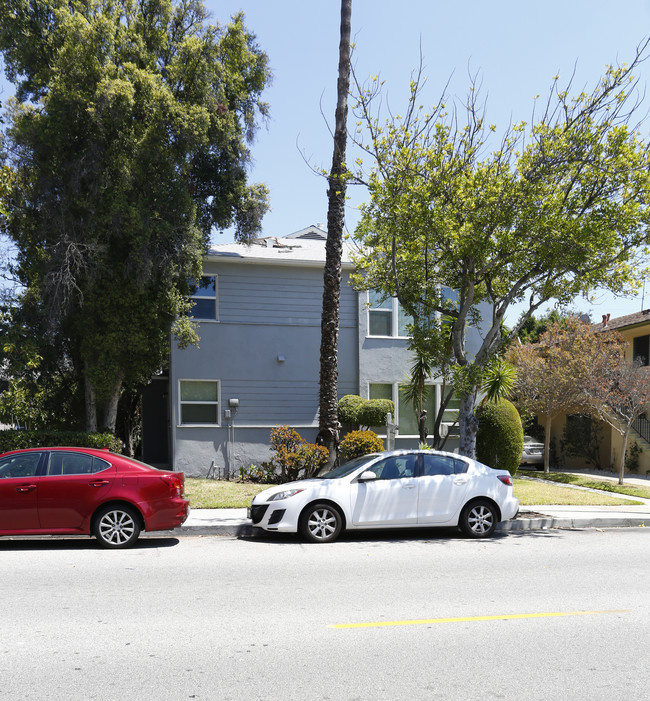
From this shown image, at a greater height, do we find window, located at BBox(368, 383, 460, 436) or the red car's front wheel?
window, located at BBox(368, 383, 460, 436)

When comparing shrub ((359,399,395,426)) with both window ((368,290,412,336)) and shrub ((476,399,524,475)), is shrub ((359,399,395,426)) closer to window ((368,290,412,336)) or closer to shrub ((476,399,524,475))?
window ((368,290,412,336))

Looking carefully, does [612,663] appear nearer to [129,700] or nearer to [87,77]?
[129,700]

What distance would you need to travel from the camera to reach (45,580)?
25.4ft

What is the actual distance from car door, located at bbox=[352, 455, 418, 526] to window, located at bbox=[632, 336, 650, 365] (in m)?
17.4

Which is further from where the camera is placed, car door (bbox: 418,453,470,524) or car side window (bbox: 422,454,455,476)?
car side window (bbox: 422,454,455,476)

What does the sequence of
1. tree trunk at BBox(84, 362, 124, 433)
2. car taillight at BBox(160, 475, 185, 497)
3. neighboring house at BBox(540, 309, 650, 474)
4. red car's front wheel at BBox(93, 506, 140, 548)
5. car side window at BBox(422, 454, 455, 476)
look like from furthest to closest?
1. neighboring house at BBox(540, 309, 650, 474)
2. tree trunk at BBox(84, 362, 124, 433)
3. car side window at BBox(422, 454, 455, 476)
4. car taillight at BBox(160, 475, 185, 497)
5. red car's front wheel at BBox(93, 506, 140, 548)

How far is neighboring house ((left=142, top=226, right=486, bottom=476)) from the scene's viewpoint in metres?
19.0

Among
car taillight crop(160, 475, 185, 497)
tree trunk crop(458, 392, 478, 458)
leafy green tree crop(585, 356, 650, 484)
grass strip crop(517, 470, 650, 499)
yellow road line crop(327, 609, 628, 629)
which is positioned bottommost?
grass strip crop(517, 470, 650, 499)

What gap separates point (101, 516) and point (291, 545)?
2826 mm

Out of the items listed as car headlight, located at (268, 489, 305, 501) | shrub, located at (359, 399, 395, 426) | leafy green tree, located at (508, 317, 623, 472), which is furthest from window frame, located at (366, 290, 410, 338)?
car headlight, located at (268, 489, 305, 501)

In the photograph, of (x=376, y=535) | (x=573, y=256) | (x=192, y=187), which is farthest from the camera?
(x=192, y=187)

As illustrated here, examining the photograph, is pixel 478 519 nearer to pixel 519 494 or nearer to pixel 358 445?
pixel 519 494

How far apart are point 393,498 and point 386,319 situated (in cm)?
A: 1069

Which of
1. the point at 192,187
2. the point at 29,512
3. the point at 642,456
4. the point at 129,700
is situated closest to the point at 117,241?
the point at 192,187
